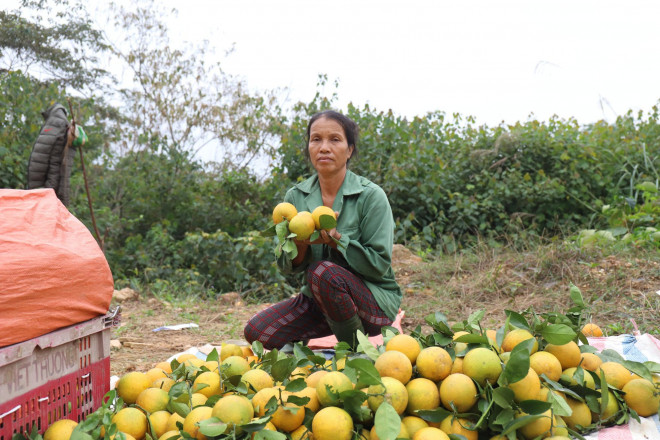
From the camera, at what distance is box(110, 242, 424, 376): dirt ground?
129 inches

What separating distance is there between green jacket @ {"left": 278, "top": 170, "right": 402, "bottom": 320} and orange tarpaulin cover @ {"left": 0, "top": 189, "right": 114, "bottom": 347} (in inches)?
40.6

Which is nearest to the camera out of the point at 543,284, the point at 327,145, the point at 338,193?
the point at 327,145

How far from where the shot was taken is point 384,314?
256cm

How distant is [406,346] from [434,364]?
0.40 feet

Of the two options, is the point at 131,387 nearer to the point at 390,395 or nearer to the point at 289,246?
the point at 289,246

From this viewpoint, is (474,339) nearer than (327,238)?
Yes

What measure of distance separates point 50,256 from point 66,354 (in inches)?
12.2

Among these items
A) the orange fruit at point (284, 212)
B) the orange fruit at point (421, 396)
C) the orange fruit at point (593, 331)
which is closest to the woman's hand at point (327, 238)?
the orange fruit at point (284, 212)

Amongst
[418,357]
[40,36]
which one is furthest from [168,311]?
[40,36]

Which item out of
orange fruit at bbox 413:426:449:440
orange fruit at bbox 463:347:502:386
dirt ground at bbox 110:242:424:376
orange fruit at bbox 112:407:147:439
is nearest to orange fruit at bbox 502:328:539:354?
orange fruit at bbox 463:347:502:386

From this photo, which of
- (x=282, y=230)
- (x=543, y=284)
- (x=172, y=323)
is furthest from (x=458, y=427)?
(x=172, y=323)

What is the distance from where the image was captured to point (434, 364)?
1.55m

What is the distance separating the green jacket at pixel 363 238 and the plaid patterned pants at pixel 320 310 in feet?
0.23

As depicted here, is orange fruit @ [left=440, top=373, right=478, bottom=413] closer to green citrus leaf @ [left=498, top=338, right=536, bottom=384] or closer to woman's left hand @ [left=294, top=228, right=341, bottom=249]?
green citrus leaf @ [left=498, top=338, right=536, bottom=384]
